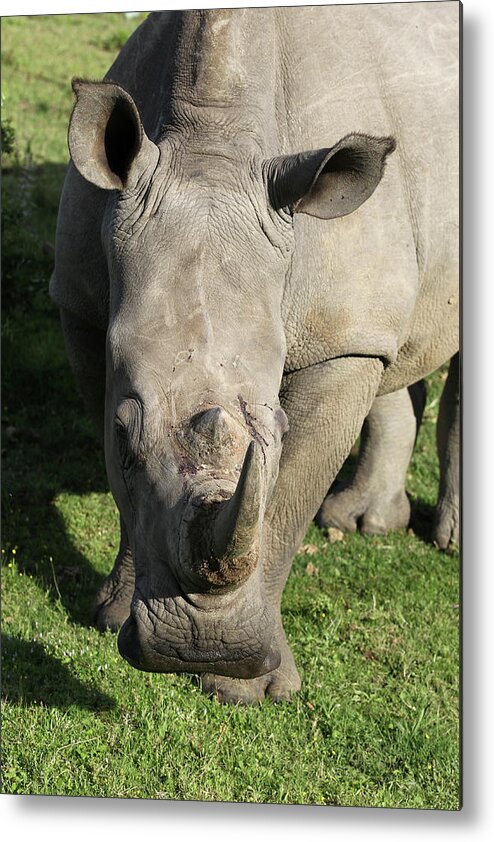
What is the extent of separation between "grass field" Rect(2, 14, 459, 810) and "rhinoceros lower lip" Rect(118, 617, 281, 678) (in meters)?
0.81

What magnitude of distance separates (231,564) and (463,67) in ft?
6.17

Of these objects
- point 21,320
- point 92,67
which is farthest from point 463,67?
point 92,67

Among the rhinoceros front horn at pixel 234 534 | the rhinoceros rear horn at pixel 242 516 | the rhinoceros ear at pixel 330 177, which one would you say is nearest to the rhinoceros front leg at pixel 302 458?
the rhinoceros ear at pixel 330 177

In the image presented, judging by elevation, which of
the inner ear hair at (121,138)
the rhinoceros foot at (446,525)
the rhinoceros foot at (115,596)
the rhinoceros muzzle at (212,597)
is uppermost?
the inner ear hair at (121,138)

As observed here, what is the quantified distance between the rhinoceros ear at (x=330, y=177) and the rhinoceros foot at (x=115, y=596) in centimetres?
168

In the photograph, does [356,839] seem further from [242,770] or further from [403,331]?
[403,331]

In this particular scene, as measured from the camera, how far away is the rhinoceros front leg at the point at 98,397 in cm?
487

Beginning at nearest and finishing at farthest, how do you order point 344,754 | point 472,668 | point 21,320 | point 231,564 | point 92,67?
point 231,564 < point 472,668 < point 344,754 < point 21,320 < point 92,67

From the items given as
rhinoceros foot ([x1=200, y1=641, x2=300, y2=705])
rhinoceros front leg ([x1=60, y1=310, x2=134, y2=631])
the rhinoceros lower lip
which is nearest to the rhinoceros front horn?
the rhinoceros lower lip

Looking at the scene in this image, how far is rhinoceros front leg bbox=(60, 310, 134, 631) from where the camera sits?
487 centimetres

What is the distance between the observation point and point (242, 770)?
422 centimetres

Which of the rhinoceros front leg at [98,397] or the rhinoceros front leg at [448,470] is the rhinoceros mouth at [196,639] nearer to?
the rhinoceros front leg at [98,397]

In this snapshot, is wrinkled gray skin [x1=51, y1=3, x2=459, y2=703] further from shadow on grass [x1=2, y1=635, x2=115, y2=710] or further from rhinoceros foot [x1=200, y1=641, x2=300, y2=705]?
shadow on grass [x1=2, y1=635, x2=115, y2=710]

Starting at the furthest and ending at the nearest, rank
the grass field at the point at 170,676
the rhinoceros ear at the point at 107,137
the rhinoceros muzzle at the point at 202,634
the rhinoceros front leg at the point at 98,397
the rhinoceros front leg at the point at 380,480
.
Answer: the rhinoceros front leg at the point at 380,480 < the rhinoceros front leg at the point at 98,397 < the grass field at the point at 170,676 < the rhinoceros ear at the point at 107,137 < the rhinoceros muzzle at the point at 202,634
